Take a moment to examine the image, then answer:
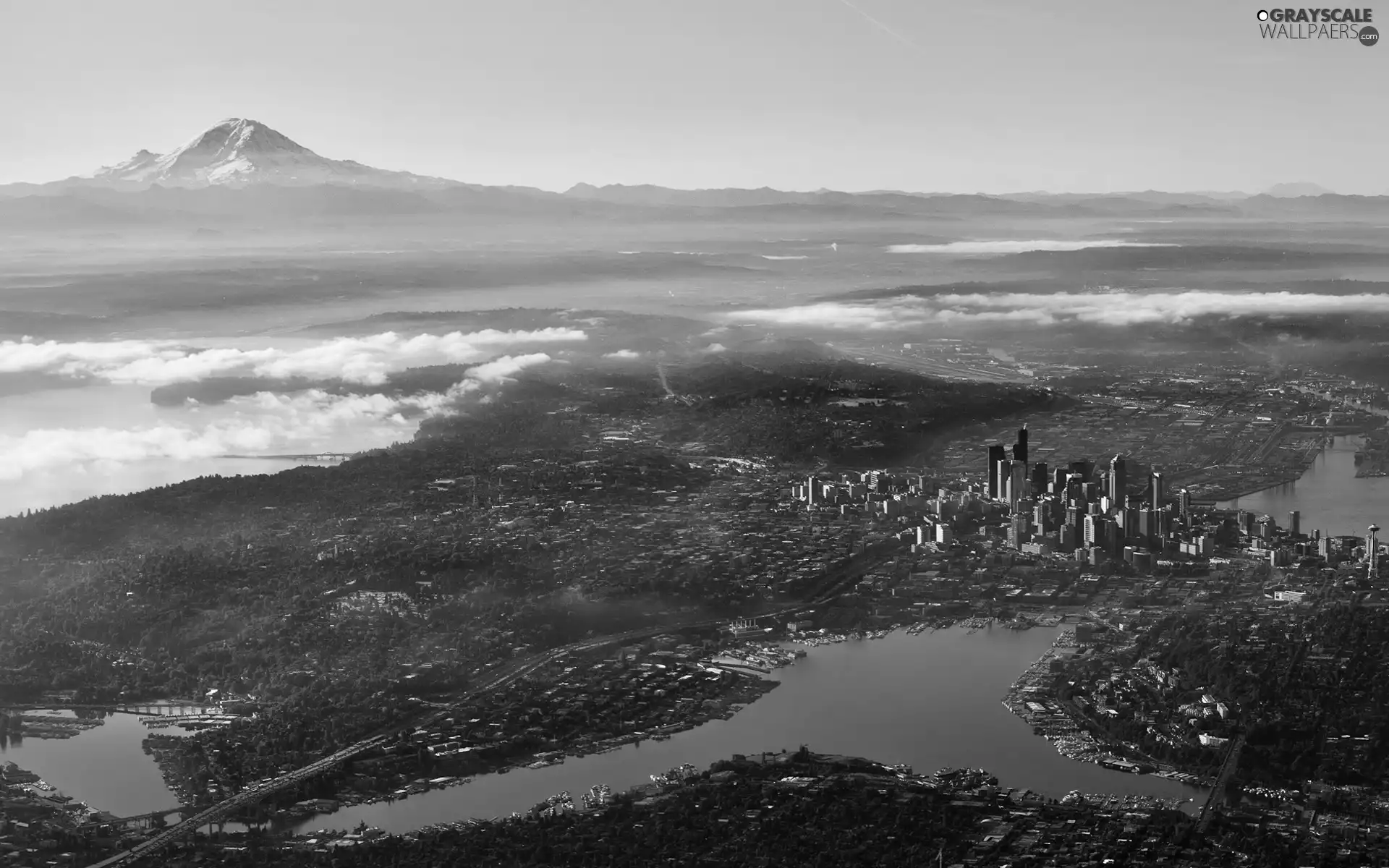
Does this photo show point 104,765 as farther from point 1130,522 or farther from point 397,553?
point 1130,522

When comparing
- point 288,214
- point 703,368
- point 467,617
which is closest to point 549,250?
point 288,214

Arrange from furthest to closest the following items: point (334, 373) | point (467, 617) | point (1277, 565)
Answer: point (334, 373)
point (1277, 565)
point (467, 617)

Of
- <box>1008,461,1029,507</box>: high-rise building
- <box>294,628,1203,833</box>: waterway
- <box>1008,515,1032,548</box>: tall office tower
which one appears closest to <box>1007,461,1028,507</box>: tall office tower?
<box>1008,461,1029,507</box>: high-rise building

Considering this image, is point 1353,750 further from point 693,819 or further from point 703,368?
point 703,368

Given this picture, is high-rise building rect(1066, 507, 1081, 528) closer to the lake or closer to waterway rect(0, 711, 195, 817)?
the lake

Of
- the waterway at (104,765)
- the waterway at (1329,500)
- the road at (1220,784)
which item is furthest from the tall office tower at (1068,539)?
the waterway at (104,765)
